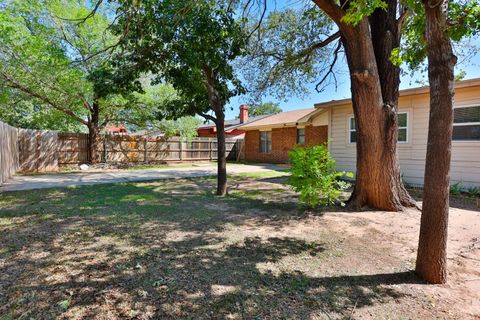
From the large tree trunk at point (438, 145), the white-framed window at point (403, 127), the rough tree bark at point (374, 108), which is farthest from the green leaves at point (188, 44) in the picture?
the white-framed window at point (403, 127)

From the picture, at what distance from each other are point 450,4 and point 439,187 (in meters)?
2.27

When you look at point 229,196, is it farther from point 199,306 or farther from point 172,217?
point 199,306

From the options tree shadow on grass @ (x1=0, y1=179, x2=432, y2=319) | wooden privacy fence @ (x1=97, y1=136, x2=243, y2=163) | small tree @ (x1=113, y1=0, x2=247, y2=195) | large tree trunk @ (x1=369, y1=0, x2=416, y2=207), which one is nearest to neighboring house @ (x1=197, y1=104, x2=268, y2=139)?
wooden privacy fence @ (x1=97, y1=136, x2=243, y2=163)

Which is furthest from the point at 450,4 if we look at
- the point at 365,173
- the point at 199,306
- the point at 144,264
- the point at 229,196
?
the point at 229,196

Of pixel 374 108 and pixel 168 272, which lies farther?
pixel 374 108

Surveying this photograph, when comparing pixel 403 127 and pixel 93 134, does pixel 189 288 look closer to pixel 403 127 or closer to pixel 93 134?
pixel 403 127

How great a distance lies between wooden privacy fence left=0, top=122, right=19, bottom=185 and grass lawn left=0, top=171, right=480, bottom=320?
398cm

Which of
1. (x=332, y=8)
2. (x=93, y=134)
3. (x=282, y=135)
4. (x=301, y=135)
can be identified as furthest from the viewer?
(x=282, y=135)

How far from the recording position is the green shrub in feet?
17.8

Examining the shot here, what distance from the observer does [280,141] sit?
18.6 m

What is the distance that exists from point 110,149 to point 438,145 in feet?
53.3

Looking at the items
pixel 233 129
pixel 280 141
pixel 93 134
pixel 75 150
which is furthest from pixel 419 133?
pixel 75 150

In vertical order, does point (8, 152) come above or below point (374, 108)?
below

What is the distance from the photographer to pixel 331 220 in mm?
5344
